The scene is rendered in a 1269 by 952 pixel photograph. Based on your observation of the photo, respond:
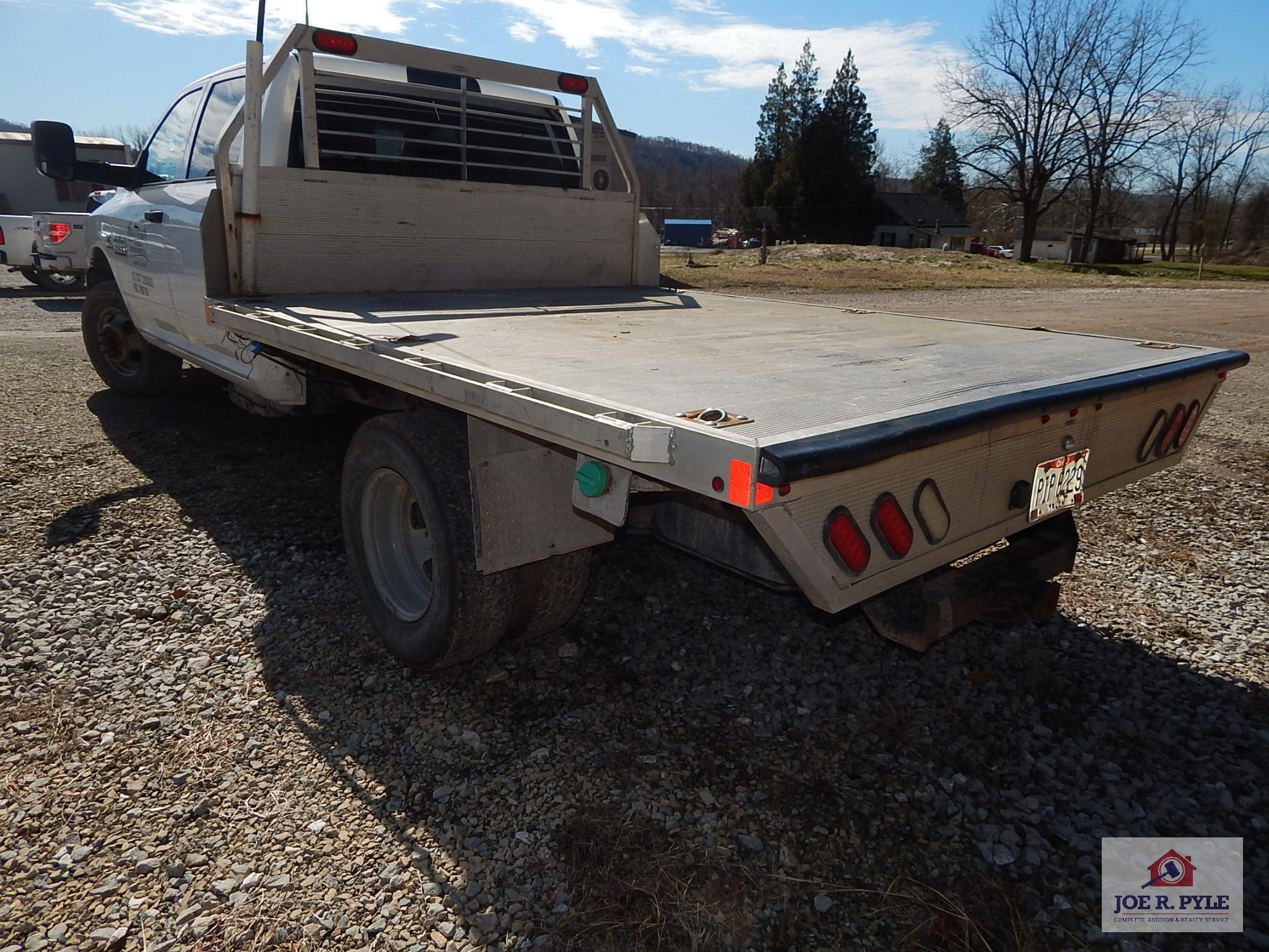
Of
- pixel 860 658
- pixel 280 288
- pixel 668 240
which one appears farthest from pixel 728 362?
pixel 668 240

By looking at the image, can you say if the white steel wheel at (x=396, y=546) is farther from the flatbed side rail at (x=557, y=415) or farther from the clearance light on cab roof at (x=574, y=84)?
the clearance light on cab roof at (x=574, y=84)

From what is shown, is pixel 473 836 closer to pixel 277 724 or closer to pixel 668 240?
pixel 277 724

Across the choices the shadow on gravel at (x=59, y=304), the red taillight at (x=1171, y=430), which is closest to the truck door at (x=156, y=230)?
the red taillight at (x=1171, y=430)

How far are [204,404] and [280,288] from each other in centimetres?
336

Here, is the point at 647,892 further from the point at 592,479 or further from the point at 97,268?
the point at 97,268

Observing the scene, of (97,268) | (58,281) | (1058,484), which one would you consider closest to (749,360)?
(1058,484)

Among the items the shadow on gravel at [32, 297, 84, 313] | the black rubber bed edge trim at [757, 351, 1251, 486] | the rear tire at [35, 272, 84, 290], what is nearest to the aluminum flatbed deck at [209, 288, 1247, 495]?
the black rubber bed edge trim at [757, 351, 1251, 486]

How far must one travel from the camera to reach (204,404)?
718cm

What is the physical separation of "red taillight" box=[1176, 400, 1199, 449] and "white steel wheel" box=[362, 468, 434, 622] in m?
2.84

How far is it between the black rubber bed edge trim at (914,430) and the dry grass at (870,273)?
1574 centimetres

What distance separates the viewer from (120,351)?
680 centimetres

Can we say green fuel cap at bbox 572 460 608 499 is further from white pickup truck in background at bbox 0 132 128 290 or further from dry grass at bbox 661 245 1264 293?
dry grass at bbox 661 245 1264 293

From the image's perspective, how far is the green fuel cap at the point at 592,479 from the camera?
7.38 ft

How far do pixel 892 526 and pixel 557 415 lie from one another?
86 centimetres
